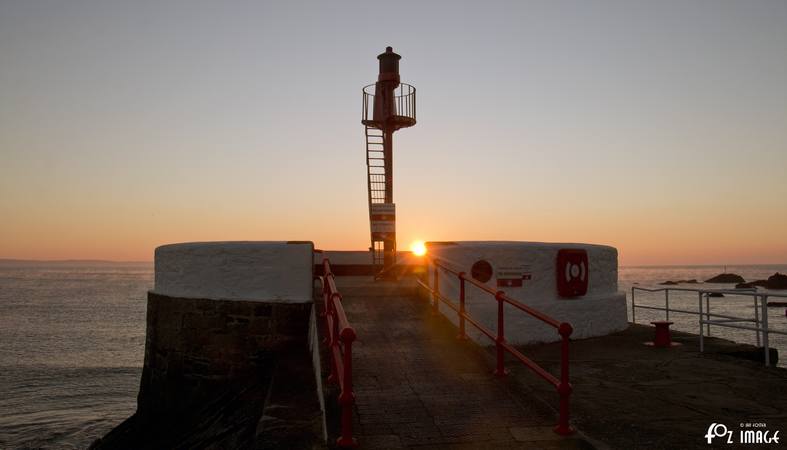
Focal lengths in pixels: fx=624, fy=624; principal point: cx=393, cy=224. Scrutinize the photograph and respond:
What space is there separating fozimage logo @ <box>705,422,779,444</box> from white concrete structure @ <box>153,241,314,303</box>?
5.33 meters

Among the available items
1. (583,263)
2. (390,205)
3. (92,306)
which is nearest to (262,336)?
(390,205)

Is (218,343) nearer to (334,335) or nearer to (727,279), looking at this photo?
(334,335)

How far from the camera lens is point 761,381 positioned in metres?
7.45

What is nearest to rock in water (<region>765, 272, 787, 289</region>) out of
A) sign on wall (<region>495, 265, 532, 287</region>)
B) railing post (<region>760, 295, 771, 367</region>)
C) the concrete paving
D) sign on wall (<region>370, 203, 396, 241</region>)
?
the concrete paving

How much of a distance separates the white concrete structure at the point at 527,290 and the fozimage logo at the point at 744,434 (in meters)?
4.18

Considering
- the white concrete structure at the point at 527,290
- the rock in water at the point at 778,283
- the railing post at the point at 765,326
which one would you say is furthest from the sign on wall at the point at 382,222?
the rock in water at the point at 778,283

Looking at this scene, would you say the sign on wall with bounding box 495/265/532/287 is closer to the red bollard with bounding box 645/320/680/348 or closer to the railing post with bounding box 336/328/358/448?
the red bollard with bounding box 645/320/680/348

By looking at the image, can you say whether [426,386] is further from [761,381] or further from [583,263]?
[583,263]

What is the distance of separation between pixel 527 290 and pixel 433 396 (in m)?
4.96

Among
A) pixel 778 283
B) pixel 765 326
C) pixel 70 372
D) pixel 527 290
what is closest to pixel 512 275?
pixel 527 290

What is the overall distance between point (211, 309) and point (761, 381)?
23.8ft

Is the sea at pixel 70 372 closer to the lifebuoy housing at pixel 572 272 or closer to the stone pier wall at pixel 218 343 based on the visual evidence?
the stone pier wall at pixel 218 343

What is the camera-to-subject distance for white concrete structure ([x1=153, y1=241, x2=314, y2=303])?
8.94 metres

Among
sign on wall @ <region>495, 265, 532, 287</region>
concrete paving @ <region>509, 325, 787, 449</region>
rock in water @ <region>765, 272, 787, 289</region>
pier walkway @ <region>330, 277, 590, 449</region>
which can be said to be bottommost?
rock in water @ <region>765, 272, 787, 289</region>
